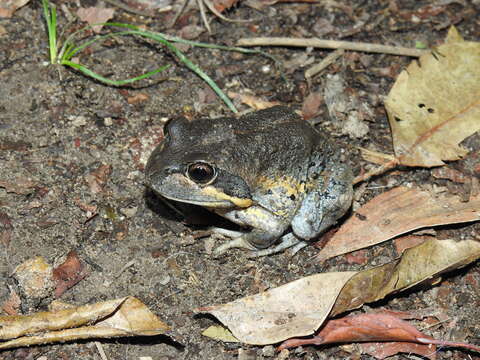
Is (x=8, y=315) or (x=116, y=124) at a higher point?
(x=116, y=124)

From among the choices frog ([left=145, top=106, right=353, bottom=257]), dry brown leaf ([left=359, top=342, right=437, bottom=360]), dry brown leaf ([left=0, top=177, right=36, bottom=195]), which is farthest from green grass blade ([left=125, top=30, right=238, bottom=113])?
dry brown leaf ([left=359, top=342, right=437, bottom=360])

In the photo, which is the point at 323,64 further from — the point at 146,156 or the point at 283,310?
the point at 283,310

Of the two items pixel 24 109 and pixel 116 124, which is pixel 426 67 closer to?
pixel 116 124

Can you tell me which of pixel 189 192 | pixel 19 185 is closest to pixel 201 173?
pixel 189 192

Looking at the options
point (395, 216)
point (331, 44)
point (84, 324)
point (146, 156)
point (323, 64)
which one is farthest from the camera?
point (331, 44)

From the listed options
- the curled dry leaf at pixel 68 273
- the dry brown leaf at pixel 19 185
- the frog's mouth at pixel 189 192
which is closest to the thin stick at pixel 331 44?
the frog's mouth at pixel 189 192

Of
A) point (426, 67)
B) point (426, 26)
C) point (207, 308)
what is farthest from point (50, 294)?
point (426, 26)

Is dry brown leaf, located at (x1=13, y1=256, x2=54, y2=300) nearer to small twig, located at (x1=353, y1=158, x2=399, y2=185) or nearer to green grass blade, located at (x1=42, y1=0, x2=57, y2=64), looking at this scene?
green grass blade, located at (x1=42, y1=0, x2=57, y2=64)

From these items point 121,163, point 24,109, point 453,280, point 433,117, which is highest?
point 24,109
